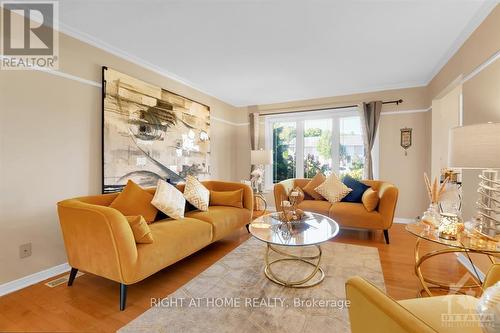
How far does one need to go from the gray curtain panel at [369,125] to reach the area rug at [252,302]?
7.53ft

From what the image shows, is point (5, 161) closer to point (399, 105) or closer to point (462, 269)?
point (462, 269)

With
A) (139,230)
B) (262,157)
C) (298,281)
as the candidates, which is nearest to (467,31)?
(298,281)

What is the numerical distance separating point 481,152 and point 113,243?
2696 millimetres

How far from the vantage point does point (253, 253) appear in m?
2.86

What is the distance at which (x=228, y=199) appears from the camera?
139 inches

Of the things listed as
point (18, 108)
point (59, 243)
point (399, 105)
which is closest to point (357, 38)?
point (399, 105)

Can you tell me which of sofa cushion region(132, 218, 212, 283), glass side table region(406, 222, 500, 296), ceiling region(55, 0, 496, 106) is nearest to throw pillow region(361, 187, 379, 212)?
glass side table region(406, 222, 500, 296)

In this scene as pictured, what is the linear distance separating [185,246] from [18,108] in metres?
1.99

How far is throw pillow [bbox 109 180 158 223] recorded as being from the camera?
7.94 feet

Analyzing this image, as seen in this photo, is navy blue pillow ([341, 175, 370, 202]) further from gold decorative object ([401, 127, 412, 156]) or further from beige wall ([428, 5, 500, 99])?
beige wall ([428, 5, 500, 99])

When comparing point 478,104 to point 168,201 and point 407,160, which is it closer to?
point 407,160

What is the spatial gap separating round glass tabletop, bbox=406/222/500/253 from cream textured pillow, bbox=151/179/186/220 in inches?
92.7

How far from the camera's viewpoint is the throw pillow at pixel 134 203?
95.3 inches

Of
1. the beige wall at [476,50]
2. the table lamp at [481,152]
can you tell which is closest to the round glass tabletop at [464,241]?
the table lamp at [481,152]
